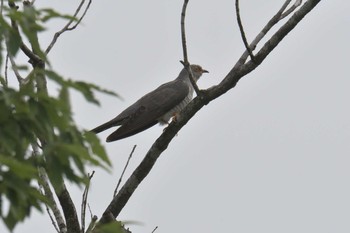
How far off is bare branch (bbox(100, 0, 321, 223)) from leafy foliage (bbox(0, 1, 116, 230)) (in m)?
2.52

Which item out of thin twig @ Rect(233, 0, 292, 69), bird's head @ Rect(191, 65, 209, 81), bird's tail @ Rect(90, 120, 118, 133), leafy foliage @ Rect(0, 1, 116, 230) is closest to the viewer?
leafy foliage @ Rect(0, 1, 116, 230)

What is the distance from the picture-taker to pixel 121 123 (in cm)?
902

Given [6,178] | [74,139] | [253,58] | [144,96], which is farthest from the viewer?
[144,96]

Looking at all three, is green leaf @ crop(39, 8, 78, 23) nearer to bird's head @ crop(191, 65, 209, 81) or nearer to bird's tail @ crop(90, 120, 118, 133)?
bird's tail @ crop(90, 120, 118, 133)

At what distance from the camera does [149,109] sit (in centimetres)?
931

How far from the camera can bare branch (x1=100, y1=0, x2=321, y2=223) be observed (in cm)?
554

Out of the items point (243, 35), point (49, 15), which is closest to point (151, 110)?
point (243, 35)

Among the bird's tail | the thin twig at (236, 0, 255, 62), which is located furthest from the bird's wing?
the thin twig at (236, 0, 255, 62)

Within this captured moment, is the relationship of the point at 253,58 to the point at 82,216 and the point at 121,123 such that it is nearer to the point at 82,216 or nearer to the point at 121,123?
the point at 82,216

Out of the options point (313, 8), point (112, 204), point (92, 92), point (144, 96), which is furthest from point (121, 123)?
point (92, 92)

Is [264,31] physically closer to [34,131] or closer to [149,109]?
Answer: [34,131]

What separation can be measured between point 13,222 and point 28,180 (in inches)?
6.8

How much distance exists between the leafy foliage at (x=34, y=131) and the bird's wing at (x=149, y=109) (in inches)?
219

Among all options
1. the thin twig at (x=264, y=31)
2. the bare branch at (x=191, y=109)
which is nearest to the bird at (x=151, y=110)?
the bare branch at (x=191, y=109)
